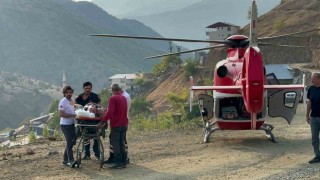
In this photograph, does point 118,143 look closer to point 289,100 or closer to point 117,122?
point 117,122

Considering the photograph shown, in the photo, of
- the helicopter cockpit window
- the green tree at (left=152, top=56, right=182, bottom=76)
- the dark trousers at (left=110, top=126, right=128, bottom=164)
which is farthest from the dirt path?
the green tree at (left=152, top=56, right=182, bottom=76)

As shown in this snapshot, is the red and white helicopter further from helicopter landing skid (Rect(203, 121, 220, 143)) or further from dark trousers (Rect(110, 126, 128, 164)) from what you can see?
dark trousers (Rect(110, 126, 128, 164))

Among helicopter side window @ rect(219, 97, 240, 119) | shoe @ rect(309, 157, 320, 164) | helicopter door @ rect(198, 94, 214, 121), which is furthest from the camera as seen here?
helicopter door @ rect(198, 94, 214, 121)

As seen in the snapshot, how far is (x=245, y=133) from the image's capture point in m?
17.2

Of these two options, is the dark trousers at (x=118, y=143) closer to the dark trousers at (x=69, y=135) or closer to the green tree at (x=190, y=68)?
the dark trousers at (x=69, y=135)

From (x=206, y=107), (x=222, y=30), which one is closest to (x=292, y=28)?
(x=222, y=30)

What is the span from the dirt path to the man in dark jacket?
36 centimetres

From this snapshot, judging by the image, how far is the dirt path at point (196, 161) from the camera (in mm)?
10445

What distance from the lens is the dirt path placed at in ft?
34.3

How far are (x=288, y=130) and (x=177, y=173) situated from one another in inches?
340

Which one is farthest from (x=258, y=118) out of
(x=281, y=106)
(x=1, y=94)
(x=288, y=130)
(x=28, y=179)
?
(x=1, y=94)

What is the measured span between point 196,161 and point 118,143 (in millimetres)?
2014

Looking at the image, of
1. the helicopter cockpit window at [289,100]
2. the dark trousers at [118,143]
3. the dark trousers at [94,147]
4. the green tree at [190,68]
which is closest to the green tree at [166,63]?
the green tree at [190,68]

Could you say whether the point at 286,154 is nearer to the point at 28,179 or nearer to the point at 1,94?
the point at 28,179
